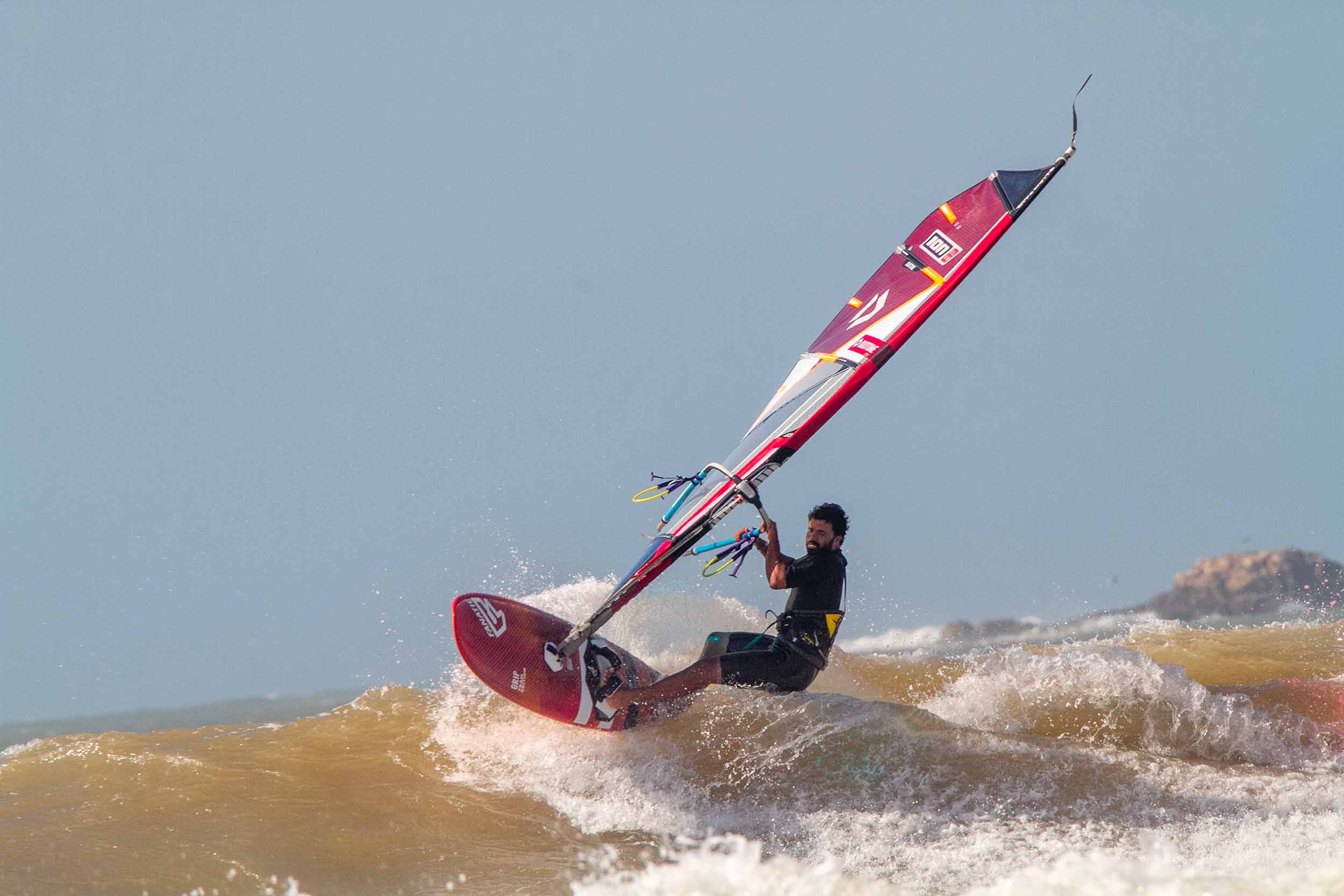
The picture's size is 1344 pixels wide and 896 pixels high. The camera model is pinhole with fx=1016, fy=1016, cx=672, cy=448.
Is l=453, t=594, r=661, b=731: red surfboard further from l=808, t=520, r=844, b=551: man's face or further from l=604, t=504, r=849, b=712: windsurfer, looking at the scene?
l=808, t=520, r=844, b=551: man's face

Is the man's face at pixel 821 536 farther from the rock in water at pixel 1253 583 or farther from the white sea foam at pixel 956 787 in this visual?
the rock in water at pixel 1253 583

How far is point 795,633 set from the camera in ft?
15.8

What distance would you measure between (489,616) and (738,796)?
60.4 inches

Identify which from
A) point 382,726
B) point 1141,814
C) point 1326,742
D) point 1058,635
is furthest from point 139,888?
point 1058,635

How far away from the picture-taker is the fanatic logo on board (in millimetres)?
5223

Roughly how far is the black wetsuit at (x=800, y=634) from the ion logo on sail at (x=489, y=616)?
108 centimetres

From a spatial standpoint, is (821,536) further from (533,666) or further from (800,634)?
(533,666)

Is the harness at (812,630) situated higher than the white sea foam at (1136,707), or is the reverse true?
the harness at (812,630)

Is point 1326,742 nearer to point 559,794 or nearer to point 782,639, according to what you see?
point 782,639

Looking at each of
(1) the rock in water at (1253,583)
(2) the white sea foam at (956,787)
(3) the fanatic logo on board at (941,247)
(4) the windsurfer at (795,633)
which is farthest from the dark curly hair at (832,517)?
(1) the rock in water at (1253,583)

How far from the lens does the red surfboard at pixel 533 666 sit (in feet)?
15.8

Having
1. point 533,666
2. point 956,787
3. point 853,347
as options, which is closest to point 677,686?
point 533,666

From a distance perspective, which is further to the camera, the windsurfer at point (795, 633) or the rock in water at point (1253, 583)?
the rock in water at point (1253, 583)

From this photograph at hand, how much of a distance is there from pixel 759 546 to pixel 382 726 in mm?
2377
